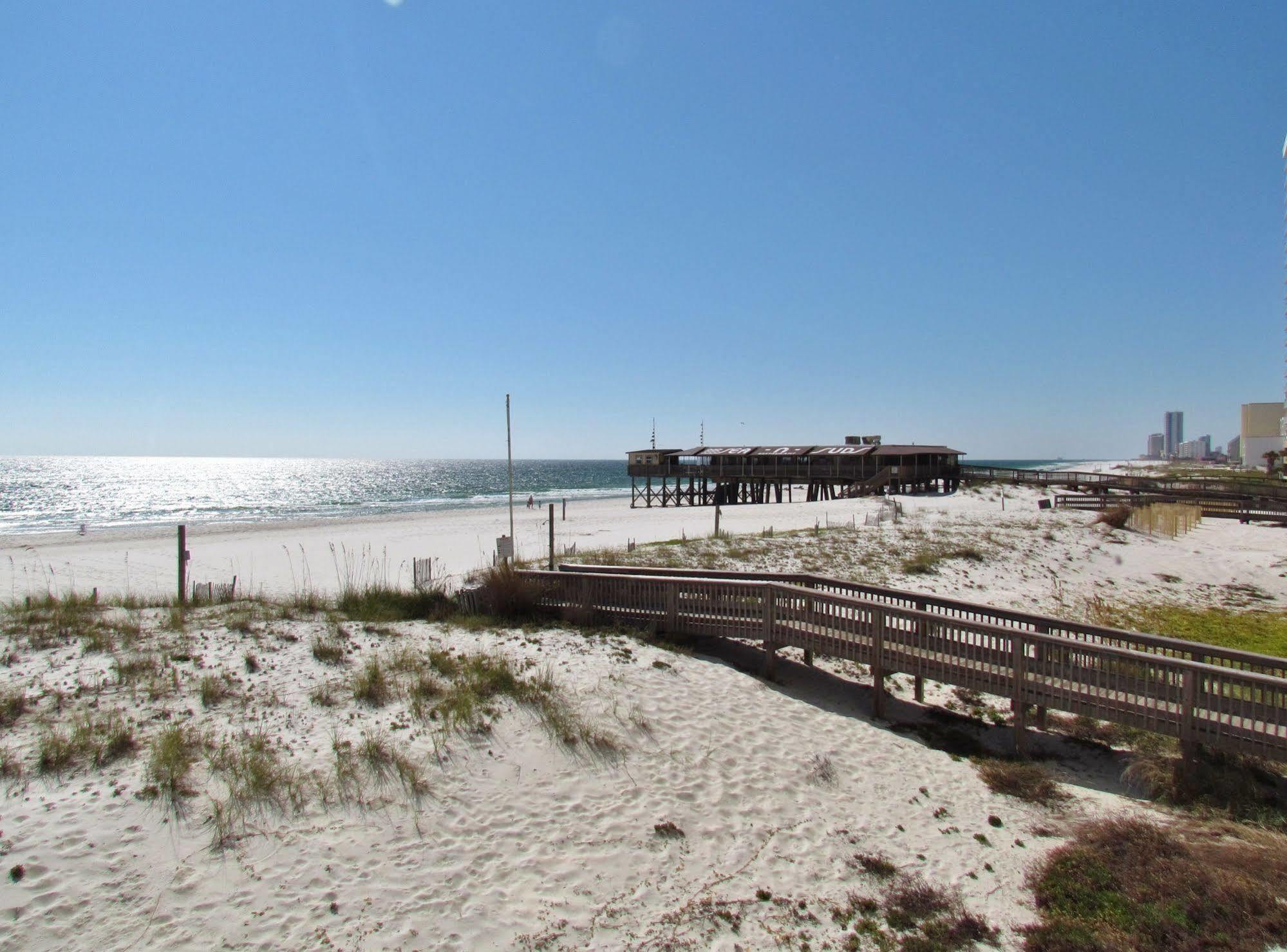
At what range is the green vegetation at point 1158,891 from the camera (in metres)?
4.36

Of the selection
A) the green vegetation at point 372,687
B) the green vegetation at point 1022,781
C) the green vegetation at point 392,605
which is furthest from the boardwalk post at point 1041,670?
the green vegetation at point 392,605

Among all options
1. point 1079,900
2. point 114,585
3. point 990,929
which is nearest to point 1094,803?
point 1079,900

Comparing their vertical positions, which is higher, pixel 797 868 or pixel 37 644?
pixel 37 644

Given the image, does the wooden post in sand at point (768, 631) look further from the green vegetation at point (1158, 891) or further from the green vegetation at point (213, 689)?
the green vegetation at point (213, 689)

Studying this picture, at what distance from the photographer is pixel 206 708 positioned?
6.58 m

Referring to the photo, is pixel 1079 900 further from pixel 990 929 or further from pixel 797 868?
pixel 797 868

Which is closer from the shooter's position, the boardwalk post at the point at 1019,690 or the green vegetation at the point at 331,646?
the boardwalk post at the point at 1019,690

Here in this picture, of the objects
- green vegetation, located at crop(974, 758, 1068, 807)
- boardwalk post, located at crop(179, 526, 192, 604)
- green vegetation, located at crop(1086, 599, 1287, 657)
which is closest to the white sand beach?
green vegetation, located at crop(974, 758, 1068, 807)

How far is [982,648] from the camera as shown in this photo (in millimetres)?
8281

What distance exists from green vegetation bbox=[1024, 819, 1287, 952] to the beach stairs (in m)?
41.8

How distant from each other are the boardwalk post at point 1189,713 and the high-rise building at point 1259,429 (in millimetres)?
120513

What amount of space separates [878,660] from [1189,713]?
323 cm

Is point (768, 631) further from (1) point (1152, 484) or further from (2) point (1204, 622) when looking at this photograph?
(1) point (1152, 484)

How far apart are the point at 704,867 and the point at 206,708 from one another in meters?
5.26
